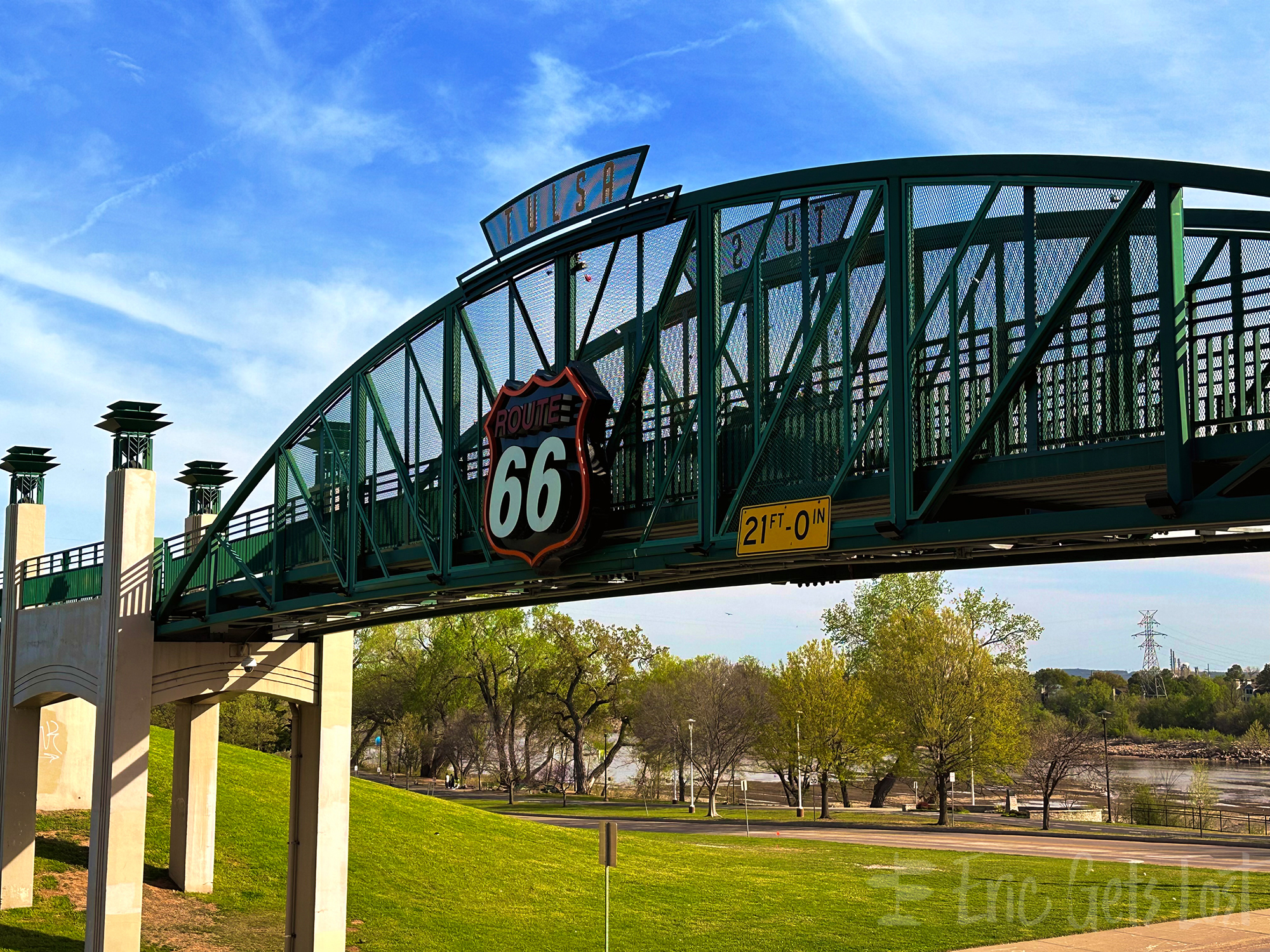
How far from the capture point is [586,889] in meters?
37.1

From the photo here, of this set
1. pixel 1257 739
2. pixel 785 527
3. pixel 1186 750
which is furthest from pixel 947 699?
pixel 1186 750

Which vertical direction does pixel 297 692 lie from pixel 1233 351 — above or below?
below

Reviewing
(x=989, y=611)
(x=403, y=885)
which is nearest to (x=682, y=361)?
(x=403, y=885)

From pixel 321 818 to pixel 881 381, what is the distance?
58.3 ft

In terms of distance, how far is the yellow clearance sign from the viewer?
14.1 m

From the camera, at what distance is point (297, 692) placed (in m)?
27.6

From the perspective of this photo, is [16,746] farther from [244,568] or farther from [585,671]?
[585,671]

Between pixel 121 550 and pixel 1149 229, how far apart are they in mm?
22601

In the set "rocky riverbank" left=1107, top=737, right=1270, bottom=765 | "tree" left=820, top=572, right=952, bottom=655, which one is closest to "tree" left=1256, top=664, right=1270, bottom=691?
"rocky riverbank" left=1107, top=737, right=1270, bottom=765

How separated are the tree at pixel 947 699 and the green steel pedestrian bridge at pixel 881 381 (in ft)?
156

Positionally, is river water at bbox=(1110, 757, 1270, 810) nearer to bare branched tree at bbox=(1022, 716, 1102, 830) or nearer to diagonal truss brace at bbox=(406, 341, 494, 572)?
bare branched tree at bbox=(1022, 716, 1102, 830)

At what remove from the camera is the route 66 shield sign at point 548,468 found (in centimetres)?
1723

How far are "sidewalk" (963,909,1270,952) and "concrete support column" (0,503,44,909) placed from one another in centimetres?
2236

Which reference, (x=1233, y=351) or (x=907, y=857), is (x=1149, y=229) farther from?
(x=907, y=857)
